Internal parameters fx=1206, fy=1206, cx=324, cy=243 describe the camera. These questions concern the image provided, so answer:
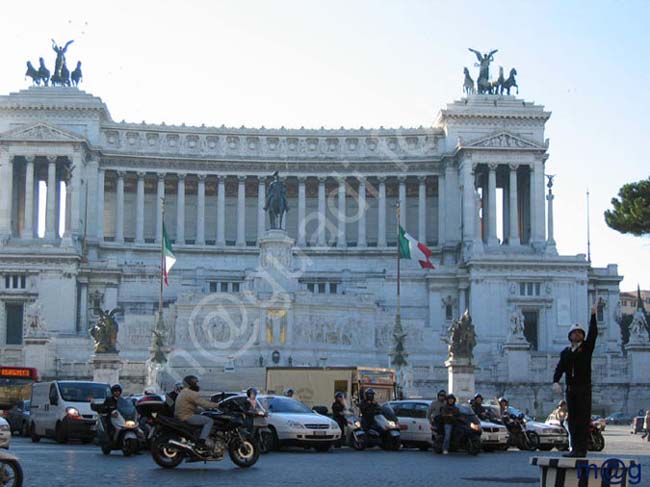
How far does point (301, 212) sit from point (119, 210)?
47.5ft

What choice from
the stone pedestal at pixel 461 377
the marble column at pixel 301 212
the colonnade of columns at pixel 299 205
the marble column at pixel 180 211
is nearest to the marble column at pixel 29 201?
the colonnade of columns at pixel 299 205

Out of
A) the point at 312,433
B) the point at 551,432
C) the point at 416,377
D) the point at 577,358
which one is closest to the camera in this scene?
the point at 577,358

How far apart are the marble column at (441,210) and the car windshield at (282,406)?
6374 centimetres

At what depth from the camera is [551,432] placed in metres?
36.0

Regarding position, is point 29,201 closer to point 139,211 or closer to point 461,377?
point 139,211

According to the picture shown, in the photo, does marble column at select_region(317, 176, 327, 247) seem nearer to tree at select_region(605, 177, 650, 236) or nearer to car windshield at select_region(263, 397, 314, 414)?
tree at select_region(605, 177, 650, 236)

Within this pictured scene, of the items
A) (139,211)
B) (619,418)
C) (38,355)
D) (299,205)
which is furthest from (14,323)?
(619,418)

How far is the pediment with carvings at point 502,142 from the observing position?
91.8 meters

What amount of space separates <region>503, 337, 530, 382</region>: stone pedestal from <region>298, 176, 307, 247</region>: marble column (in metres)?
32.4

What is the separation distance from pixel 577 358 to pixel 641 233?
38170mm

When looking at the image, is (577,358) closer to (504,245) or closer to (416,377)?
Result: (416,377)

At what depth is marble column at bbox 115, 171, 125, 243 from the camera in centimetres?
9431

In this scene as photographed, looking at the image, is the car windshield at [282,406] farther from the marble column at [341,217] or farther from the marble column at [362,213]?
the marble column at [362,213]

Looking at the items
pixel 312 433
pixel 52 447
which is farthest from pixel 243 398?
pixel 52 447
